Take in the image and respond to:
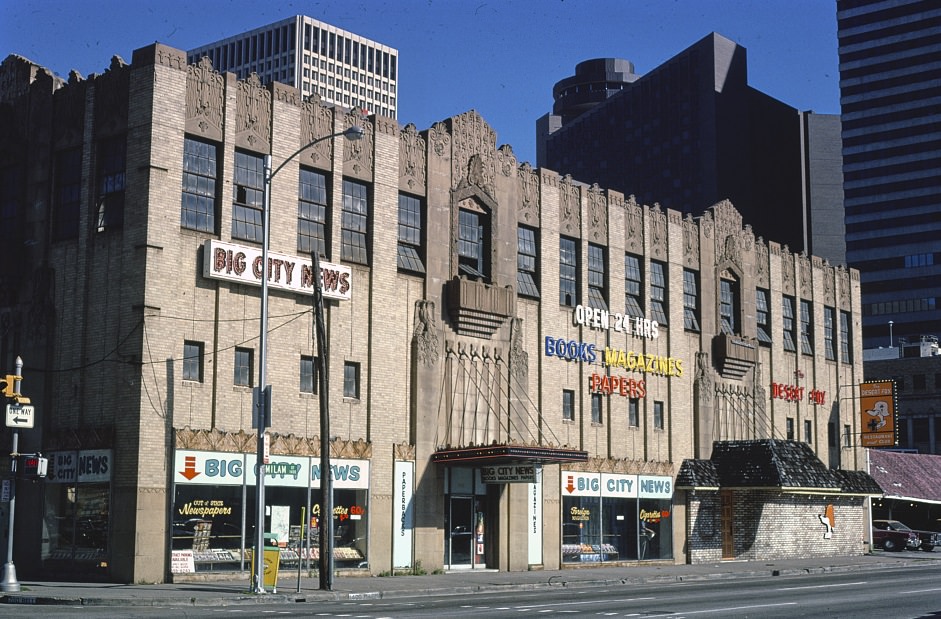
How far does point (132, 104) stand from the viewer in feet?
114

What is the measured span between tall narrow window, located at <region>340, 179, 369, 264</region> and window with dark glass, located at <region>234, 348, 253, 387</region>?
4823 mm

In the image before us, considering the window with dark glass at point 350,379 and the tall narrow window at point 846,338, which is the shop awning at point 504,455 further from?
the tall narrow window at point 846,338

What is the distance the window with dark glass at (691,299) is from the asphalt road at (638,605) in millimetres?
16824

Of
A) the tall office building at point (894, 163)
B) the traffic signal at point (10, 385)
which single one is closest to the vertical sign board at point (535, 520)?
the traffic signal at point (10, 385)

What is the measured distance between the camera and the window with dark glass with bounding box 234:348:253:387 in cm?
3553

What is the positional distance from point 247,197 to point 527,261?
511 inches

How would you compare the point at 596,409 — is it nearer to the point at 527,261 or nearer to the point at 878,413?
the point at 527,261

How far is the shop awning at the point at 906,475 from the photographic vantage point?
68500mm

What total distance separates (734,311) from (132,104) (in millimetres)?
31511

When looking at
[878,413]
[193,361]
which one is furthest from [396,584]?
[878,413]

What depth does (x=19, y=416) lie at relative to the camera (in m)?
30.7

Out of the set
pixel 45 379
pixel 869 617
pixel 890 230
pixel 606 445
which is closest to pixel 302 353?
pixel 45 379

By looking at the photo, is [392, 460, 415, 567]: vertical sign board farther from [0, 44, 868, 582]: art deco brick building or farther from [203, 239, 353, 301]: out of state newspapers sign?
[203, 239, 353, 301]: out of state newspapers sign

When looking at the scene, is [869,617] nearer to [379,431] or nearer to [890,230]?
[379,431]
